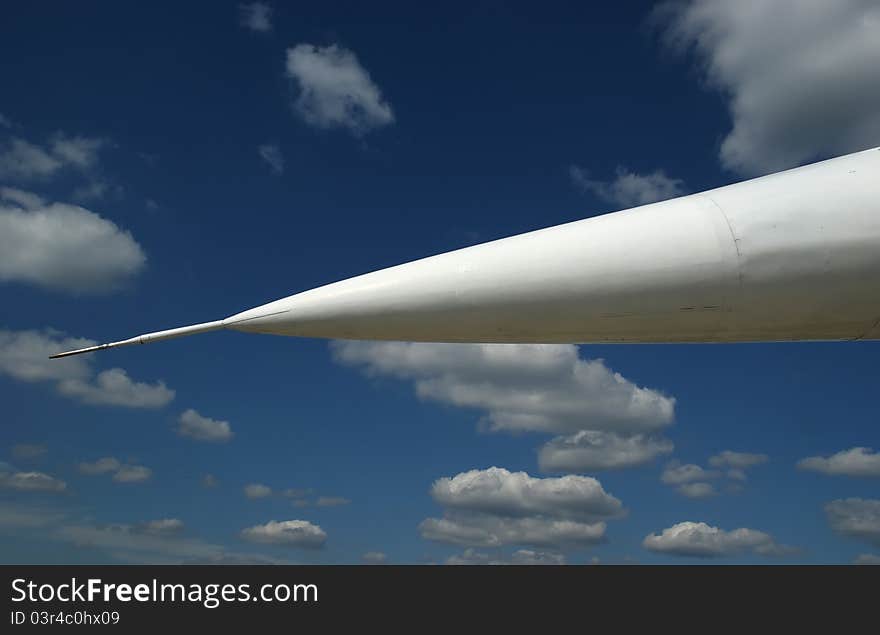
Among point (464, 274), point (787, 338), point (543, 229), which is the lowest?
point (787, 338)

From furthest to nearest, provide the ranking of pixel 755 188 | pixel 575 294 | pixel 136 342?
pixel 136 342 → pixel 755 188 → pixel 575 294

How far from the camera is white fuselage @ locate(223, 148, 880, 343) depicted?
6980 mm

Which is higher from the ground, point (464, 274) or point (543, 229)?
point (543, 229)

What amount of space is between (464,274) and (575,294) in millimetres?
968

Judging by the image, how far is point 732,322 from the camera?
7234 mm

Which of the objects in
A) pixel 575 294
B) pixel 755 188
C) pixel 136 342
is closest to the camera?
pixel 575 294

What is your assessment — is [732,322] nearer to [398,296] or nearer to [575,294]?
[575,294]

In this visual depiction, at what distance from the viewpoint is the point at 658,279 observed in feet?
22.8

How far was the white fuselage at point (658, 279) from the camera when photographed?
698 centimetres

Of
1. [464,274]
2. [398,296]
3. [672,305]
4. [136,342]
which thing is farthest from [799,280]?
[136,342]

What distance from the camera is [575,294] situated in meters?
6.98

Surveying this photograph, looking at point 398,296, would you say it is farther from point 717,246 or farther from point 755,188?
point 755,188

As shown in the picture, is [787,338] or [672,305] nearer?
[672,305]

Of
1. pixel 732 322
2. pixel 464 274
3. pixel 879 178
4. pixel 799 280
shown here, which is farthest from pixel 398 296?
pixel 879 178
